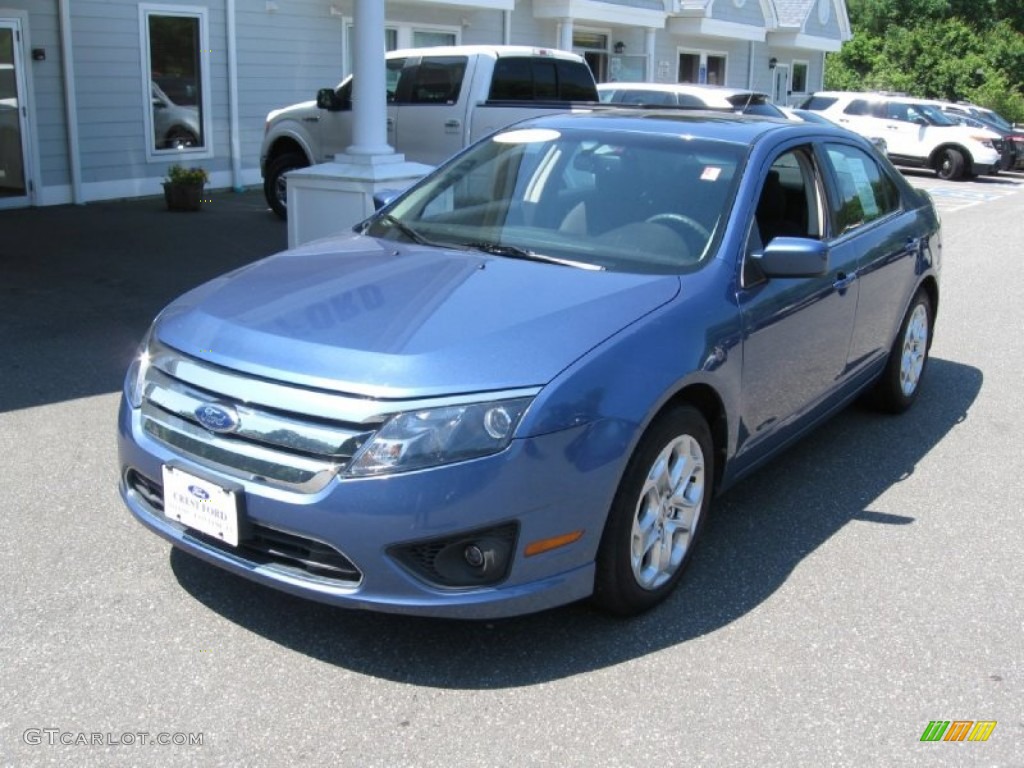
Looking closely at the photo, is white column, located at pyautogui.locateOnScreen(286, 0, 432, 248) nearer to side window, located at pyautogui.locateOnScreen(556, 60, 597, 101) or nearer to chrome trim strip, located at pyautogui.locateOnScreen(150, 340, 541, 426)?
side window, located at pyautogui.locateOnScreen(556, 60, 597, 101)

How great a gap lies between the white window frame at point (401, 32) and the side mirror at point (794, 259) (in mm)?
14063

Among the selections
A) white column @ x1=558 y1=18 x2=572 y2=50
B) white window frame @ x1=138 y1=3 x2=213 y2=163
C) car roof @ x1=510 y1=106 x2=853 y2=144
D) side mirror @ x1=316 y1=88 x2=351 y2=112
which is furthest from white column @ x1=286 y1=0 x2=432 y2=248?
white column @ x1=558 y1=18 x2=572 y2=50

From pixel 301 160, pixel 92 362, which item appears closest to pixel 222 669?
pixel 92 362

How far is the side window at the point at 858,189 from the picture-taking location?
5.00 metres

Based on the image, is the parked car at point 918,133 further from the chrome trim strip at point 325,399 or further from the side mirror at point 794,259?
the chrome trim strip at point 325,399

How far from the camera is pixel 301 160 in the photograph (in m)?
13.1

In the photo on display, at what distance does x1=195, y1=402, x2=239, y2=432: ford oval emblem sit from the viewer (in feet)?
10.5

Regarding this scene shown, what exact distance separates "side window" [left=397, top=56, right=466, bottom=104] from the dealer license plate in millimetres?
9080

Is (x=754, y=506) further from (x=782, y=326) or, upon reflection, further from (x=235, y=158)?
(x=235, y=158)

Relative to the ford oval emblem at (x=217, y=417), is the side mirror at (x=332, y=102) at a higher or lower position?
higher

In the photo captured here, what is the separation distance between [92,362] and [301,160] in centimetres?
699

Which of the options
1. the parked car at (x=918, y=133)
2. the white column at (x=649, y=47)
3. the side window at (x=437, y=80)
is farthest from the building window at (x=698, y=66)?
the side window at (x=437, y=80)

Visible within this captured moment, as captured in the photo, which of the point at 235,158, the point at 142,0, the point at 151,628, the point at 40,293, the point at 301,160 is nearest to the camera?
the point at 151,628

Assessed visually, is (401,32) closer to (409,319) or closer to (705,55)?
(705,55)
